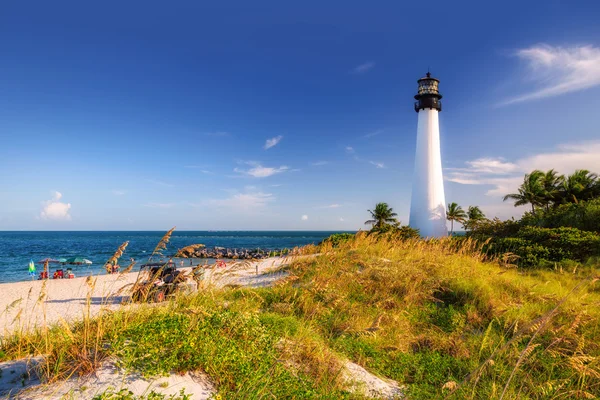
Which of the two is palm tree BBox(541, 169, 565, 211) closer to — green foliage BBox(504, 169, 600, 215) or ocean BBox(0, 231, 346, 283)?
green foliage BBox(504, 169, 600, 215)

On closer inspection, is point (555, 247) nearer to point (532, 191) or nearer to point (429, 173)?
point (429, 173)

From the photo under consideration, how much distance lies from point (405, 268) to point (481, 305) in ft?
6.49

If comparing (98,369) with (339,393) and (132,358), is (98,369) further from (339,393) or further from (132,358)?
(339,393)

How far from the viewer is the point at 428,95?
30766mm

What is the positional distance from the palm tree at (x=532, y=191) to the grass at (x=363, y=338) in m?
33.0

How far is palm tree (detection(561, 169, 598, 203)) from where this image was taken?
104 ft

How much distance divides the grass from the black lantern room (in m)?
23.9

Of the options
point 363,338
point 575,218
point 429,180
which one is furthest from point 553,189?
point 363,338

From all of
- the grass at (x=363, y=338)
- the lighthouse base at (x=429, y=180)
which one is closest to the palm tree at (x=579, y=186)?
the lighthouse base at (x=429, y=180)

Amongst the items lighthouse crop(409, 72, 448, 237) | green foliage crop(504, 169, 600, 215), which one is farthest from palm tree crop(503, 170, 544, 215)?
lighthouse crop(409, 72, 448, 237)

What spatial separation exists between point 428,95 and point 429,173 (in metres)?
7.46

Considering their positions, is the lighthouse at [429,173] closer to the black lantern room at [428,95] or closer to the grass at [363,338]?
the black lantern room at [428,95]

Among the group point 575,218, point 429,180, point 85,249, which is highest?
point 429,180

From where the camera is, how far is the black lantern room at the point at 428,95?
3069cm
